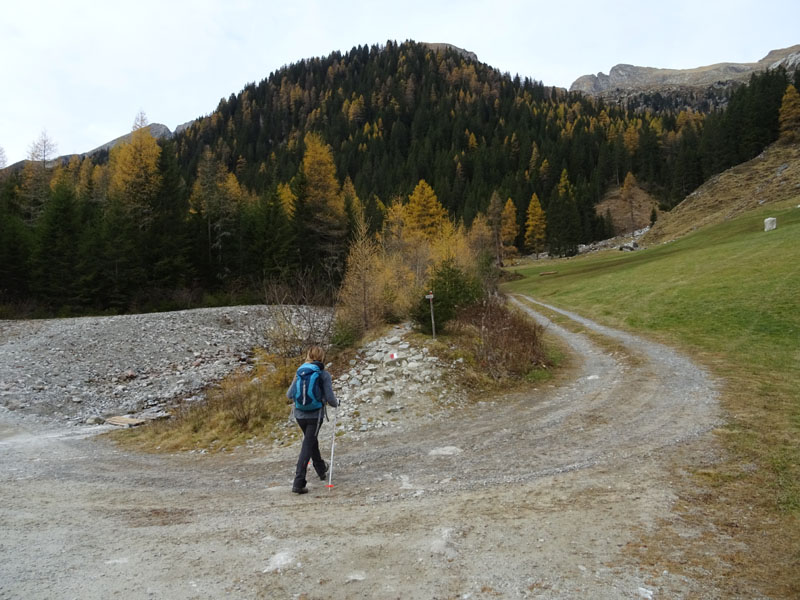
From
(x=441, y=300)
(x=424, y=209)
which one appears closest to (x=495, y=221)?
(x=424, y=209)

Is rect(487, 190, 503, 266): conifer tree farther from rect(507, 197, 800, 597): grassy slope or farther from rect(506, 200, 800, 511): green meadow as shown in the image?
rect(506, 200, 800, 511): green meadow

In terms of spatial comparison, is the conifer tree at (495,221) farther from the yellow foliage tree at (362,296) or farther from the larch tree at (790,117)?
the yellow foliage tree at (362,296)

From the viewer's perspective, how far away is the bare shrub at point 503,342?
45.6 ft

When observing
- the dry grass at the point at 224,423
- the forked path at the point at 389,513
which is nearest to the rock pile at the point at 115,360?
the dry grass at the point at 224,423

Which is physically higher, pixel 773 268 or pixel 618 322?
pixel 773 268

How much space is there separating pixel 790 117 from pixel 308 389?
9927 cm

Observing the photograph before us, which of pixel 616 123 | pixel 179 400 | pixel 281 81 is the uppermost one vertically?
pixel 281 81

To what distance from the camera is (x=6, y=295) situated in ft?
118

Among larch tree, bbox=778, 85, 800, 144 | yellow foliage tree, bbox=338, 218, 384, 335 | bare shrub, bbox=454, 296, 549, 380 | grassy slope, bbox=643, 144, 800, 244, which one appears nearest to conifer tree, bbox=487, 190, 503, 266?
grassy slope, bbox=643, 144, 800, 244

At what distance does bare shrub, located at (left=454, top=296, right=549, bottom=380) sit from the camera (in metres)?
13.9

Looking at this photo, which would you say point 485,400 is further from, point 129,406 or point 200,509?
point 129,406

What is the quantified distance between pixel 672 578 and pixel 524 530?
1.52 m

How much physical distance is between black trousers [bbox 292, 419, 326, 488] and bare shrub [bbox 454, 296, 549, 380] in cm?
740

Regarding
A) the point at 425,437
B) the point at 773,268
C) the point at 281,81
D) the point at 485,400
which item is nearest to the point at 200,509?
the point at 425,437
